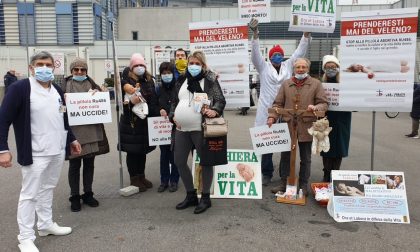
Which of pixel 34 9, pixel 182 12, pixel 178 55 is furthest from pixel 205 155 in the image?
pixel 182 12

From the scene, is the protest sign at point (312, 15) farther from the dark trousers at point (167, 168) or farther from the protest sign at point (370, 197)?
the dark trousers at point (167, 168)

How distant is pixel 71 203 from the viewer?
17.4 feet

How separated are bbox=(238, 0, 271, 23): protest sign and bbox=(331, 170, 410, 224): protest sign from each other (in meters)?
2.46

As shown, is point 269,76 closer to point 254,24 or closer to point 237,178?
point 254,24

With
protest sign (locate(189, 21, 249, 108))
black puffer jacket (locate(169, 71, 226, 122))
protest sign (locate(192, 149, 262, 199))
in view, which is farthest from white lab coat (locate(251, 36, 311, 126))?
black puffer jacket (locate(169, 71, 226, 122))

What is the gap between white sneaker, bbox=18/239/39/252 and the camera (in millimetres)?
3877

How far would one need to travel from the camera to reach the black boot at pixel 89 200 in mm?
5375

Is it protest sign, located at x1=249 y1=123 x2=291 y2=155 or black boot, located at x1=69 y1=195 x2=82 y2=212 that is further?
protest sign, located at x1=249 y1=123 x2=291 y2=155

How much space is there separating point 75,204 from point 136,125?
1.40 meters

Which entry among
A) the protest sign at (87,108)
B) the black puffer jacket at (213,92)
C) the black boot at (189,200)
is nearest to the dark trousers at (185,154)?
the black boot at (189,200)

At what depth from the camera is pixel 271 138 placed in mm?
5547

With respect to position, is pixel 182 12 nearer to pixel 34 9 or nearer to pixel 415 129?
pixel 34 9

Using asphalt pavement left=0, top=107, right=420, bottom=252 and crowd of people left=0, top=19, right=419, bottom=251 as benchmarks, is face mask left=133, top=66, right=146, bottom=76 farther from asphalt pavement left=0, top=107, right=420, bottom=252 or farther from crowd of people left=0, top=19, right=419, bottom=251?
asphalt pavement left=0, top=107, right=420, bottom=252

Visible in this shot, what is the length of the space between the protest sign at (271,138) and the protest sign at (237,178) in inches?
11.1
